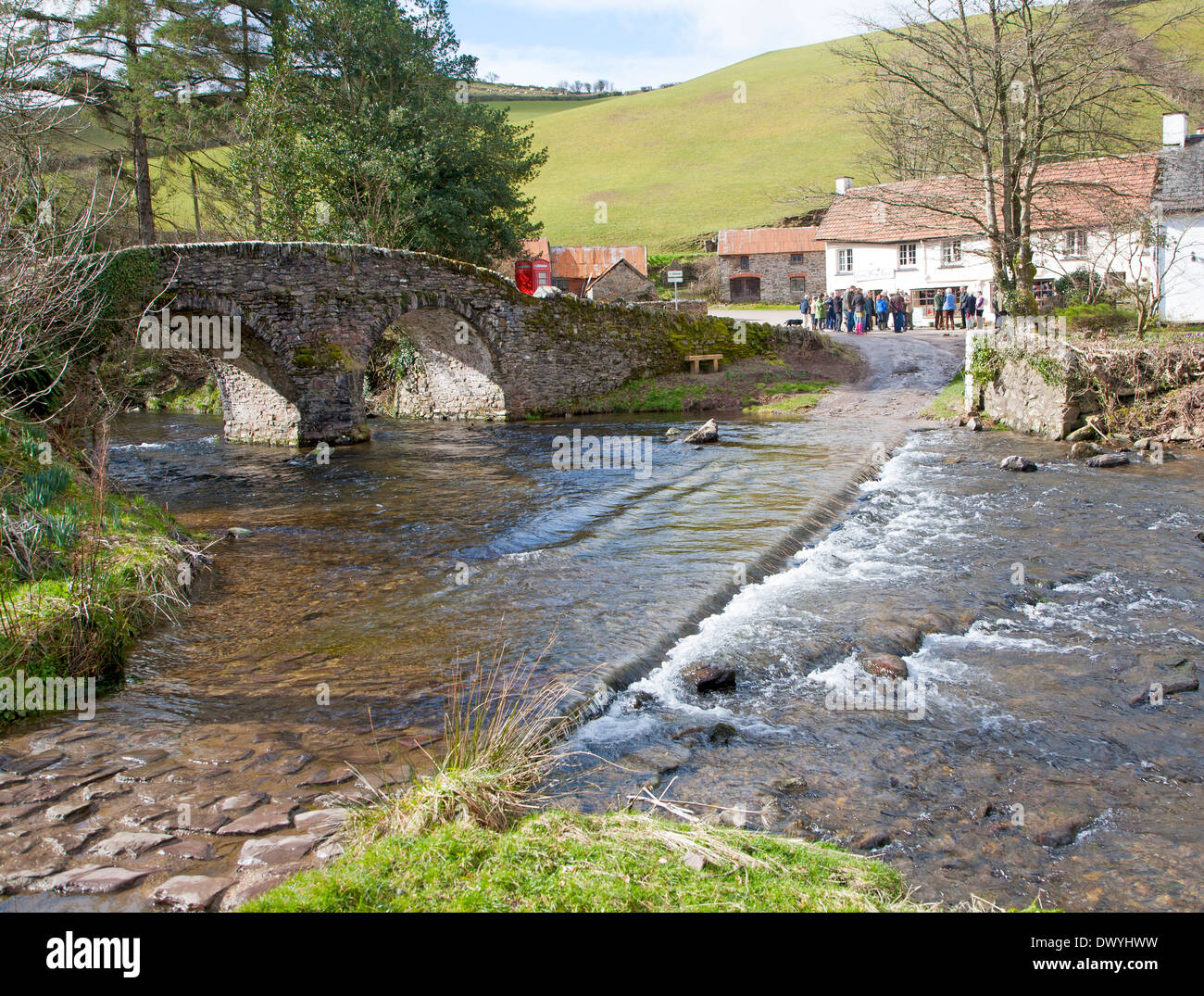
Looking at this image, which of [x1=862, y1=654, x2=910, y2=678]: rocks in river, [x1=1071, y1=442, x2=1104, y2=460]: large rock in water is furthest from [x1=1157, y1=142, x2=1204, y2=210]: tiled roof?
[x1=862, y1=654, x2=910, y2=678]: rocks in river

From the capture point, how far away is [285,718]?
6242 millimetres

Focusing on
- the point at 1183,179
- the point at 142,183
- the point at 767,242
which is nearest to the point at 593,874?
the point at 142,183

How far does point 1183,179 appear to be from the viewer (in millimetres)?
31375

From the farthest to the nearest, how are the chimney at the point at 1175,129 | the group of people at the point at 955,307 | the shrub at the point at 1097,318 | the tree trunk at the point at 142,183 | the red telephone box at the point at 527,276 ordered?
the group of people at the point at 955,307
the chimney at the point at 1175,129
the red telephone box at the point at 527,276
the tree trunk at the point at 142,183
the shrub at the point at 1097,318

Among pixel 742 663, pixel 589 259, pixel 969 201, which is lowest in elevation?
pixel 742 663

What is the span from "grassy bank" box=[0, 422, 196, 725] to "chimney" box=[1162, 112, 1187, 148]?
35848 mm

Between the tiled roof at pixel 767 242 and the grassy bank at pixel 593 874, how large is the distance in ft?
189

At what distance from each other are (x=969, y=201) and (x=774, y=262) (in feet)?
125

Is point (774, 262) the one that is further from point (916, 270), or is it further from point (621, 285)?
point (916, 270)

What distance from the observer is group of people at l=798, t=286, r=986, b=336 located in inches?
1342

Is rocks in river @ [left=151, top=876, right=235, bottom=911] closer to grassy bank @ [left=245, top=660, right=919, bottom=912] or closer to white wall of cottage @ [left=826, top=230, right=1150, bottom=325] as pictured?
grassy bank @ [left=245, top=660, right=919, bottom=912]

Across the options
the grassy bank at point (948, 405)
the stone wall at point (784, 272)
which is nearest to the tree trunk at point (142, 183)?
the grassy bank at point (948, 405)

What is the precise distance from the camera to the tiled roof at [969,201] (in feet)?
68.3

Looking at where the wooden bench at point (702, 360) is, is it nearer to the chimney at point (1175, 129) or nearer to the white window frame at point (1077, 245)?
the white window frame at point (1077, 245)
